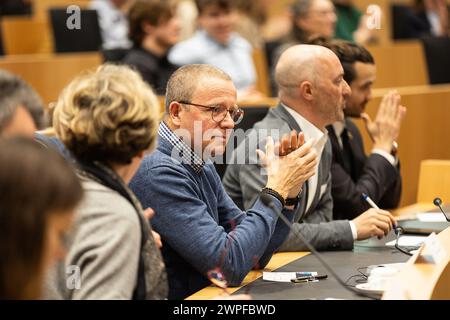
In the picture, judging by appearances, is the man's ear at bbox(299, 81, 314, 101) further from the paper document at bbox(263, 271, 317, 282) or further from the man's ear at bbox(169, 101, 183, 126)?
the paper document at bbox(263, 271, 317, 282)

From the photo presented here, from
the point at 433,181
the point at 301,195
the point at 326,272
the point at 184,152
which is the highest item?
the point at 184,152

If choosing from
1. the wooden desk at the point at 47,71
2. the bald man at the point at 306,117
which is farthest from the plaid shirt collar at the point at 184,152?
the wooden desk at the point at 47,71

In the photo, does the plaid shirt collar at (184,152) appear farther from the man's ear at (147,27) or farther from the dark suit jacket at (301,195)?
the man's ear at (147,27)

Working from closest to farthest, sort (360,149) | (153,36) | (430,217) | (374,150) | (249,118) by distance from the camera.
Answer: (430,217) < (249,118) < (374,150) < (360,149) < (153,36)

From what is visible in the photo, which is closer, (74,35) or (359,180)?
(359,180)

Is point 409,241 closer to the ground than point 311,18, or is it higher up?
closer to the ground

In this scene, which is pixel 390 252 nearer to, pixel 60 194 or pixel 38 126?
pixel 38 126

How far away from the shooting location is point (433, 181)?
3852 millimetres

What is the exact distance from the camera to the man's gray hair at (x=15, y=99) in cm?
188

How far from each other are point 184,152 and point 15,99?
0.75 meters

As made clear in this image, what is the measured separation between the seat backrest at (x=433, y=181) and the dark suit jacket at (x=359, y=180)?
0.33 ft

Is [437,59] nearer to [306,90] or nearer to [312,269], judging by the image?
[306,90]

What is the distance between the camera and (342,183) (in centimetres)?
349

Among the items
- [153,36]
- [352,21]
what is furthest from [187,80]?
[352,21]
